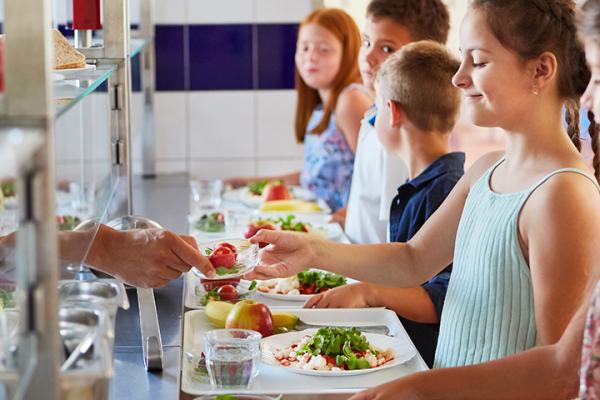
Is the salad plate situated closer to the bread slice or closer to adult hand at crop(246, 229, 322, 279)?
adult hand at crop(246, 229, 322, 279)

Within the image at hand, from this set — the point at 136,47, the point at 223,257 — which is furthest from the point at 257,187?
the point at 223,257

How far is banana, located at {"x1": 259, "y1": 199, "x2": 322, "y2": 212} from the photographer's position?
3.35 metres

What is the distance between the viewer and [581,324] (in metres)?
1.32

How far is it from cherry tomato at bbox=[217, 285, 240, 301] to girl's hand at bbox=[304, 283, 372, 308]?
15 centimetres

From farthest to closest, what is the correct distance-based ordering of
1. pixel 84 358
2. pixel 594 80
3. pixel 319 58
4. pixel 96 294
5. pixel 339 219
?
pixel 319 58 < pixel 339 219 < pixel 594 80 < pixel 96 294 < pixel 84 358

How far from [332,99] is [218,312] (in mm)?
1790

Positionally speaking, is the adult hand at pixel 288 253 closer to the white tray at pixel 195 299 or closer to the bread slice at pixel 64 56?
the white tray at pixel 195 299

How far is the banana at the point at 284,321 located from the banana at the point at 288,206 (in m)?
1.35

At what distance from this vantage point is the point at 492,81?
169 centimetres

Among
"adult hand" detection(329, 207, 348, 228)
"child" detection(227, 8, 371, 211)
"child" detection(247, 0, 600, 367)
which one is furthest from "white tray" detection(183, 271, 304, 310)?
"child" detection(227, 8, 371, 211)

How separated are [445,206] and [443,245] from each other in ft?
0.25

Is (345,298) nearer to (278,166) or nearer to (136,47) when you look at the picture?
(136,47)

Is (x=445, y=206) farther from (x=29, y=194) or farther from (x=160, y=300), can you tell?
(x=29, y=194)

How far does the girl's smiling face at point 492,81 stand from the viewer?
1.68m
